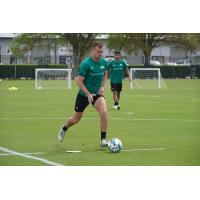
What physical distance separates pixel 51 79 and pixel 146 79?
6952 millimetres

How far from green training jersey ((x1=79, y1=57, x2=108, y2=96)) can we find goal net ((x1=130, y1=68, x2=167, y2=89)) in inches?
1096

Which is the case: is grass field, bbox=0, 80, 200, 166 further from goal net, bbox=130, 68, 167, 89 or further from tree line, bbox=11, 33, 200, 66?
tree line, bbox=11, 33, 200, 66

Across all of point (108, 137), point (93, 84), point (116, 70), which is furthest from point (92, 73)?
point (116, 70)

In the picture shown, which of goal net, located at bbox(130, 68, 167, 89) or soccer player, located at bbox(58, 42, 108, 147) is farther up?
soccer player, located at bbox(58, 42, 108, 147)

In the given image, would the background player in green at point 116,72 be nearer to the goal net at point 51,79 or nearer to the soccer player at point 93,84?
the soccer player at point 93,84

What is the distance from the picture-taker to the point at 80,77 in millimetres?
10594

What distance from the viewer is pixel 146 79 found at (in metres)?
41.6

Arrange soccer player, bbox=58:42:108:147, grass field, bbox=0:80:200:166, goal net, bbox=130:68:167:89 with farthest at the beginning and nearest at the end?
goal net, bbox=130:68:167:89 < soccer player, bbox=58:42:108:147 < grass field, bbox=0:80:200:166

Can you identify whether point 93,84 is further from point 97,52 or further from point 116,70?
point 116,70

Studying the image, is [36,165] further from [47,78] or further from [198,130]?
[47,78]

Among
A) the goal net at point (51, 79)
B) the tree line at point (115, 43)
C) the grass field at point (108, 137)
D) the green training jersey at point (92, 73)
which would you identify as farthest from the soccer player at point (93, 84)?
the tree line at point (115, 43)

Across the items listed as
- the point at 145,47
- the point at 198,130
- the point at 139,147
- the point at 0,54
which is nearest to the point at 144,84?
the point at 145,47

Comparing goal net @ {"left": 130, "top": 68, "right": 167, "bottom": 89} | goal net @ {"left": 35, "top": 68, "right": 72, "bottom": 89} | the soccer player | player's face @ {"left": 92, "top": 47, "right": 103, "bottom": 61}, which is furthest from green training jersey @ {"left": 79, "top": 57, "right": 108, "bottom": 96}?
goal net @ {"left": 130, "top": 68, "right": 167, "bottom": 89}

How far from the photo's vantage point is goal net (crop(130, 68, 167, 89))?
39438mm
